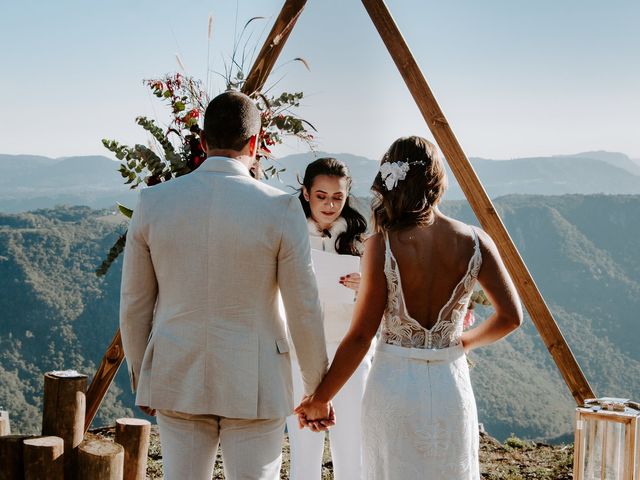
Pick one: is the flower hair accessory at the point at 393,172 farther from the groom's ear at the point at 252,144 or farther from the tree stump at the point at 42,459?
the tree stump at the point at 42,459

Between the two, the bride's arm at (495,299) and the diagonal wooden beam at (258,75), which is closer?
the bride's arm at (495,299)

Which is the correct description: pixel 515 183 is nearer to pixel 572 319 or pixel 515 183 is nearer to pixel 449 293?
pixel 572 319

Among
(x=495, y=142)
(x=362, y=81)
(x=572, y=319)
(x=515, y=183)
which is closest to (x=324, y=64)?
(x=362, y=81)

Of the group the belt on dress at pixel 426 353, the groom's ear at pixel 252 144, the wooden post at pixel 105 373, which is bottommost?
the wooden post at pixel 105 373

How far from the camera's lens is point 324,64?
6.12 metres

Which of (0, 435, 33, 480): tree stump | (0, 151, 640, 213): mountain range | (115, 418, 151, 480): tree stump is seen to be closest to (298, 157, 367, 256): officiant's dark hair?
(115, 418, 151, 480): tree stump

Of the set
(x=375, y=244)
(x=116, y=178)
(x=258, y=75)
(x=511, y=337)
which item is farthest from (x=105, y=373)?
(x=511, y=337)

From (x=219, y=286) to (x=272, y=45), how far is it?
240cm

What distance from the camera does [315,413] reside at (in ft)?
10.3

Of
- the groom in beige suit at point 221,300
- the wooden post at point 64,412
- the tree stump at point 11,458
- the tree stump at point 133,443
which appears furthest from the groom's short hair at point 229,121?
the tree stump at point 133,443

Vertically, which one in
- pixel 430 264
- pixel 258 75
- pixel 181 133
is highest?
pixel 258 75

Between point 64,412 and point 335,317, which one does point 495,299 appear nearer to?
point 335,317

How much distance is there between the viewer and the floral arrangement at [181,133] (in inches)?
166

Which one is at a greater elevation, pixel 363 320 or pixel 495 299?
pixel 495 299
